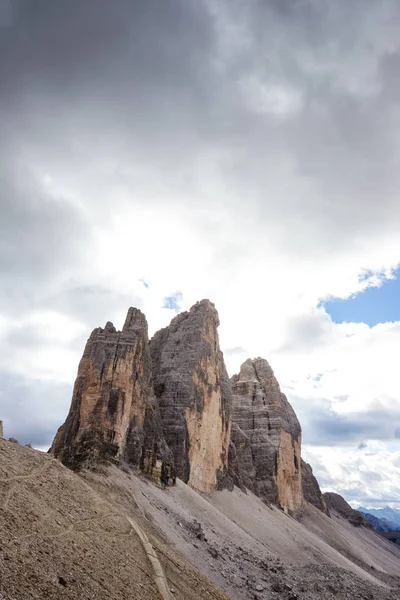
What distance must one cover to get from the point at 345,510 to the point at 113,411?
356ft

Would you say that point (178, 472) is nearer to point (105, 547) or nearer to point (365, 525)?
point (105, 547)

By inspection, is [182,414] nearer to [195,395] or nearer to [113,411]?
[195,395]

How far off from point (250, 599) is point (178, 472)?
90.0 feet

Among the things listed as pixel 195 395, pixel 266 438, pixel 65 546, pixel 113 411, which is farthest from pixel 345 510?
pixel 65 546

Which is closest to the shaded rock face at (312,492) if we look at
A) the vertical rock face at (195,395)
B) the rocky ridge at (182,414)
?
the rocky ridge at (182,414)

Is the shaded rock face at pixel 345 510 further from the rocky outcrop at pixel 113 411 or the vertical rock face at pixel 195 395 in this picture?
the rocky outcrop at pixel 113 411

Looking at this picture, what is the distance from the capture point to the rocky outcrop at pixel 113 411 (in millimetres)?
41125

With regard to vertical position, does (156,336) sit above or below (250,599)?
above

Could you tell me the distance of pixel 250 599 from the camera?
2608 cm

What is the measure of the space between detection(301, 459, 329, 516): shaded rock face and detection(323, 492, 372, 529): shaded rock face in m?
21.9

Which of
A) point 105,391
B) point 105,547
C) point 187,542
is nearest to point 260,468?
point 105,391

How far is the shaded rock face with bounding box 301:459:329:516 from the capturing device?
99.5 metres

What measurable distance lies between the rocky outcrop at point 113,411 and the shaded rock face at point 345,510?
95124 mm

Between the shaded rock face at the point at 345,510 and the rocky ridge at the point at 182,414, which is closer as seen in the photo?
the rocky ridge at the point at 182,414
